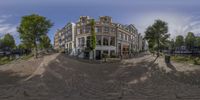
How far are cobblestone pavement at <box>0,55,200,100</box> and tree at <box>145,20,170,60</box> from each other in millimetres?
8951

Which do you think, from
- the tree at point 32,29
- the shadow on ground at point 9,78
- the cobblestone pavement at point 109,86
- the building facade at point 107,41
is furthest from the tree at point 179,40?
the shadow on ground at point 9,78

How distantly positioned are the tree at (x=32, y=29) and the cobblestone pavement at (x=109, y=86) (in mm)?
6507

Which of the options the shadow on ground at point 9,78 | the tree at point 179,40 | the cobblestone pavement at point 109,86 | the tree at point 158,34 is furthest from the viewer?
the tree at point 179,40

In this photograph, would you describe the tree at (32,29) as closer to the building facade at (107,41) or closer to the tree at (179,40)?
the building facade at (107,41)

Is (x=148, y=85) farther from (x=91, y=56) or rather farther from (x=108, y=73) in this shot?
(x=91, y=56)

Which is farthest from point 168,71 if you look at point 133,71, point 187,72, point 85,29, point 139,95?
point 85,29

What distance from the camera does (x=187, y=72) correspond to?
14781mm

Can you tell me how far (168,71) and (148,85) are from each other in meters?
4.71

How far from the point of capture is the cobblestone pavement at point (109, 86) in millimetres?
8891

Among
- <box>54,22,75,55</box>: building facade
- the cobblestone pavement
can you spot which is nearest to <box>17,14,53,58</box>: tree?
<box>54,22,75,55</box>: building facade

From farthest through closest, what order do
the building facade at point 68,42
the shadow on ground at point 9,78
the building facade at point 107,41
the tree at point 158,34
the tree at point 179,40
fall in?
1. the tree at point 179,40
2. the tree at point 158,34
3. the building facade at point 107,41
4. the building facade at point 68,42
5. the shadow on ground at point 9,78

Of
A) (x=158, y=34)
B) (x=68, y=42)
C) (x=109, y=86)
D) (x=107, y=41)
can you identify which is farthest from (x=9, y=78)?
(x=158, y=34)

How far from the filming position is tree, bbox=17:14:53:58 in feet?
63.2

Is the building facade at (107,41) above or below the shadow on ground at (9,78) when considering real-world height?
above
